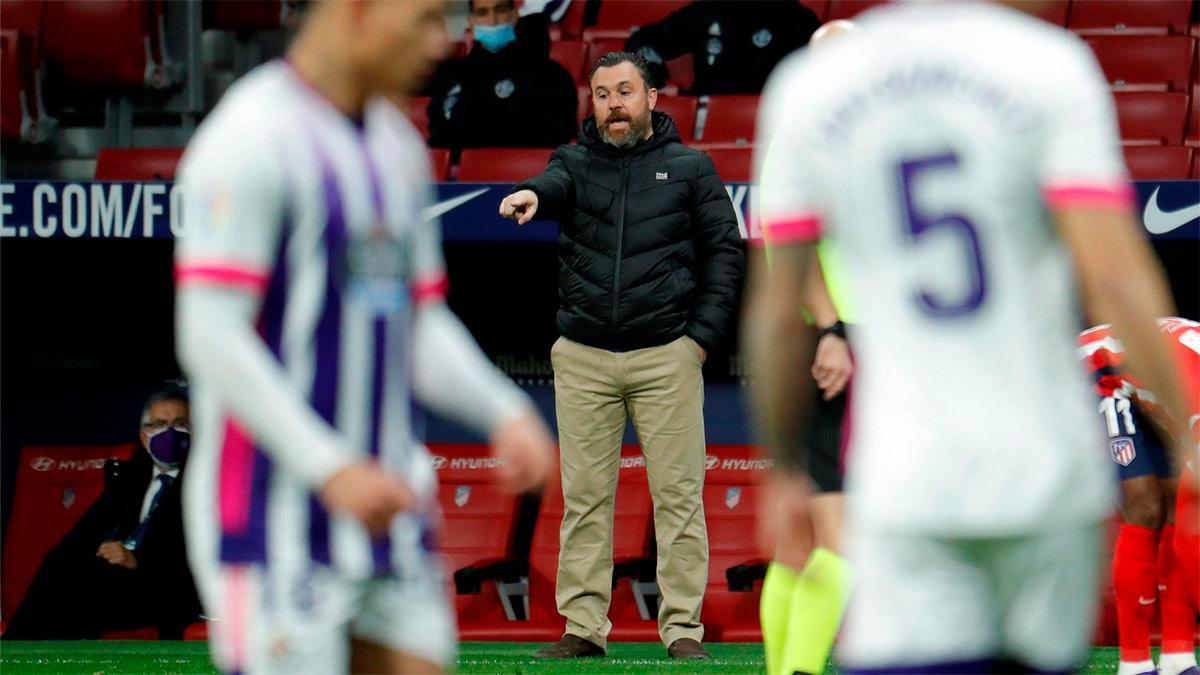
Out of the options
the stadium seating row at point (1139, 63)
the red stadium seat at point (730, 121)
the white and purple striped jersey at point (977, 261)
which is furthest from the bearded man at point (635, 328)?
the white and purple striped jersey at point (977, 261)

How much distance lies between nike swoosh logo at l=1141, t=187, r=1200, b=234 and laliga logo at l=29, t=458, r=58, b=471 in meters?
5.39

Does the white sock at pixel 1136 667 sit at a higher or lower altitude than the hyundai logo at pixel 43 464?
lower

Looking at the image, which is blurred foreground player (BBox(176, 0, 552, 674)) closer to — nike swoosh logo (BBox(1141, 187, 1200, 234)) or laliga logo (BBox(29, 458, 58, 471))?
nike swoosh logo (BBox(1141, 187, 1200, 234))

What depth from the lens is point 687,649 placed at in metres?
7.32

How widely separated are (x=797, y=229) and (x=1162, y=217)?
6.16m

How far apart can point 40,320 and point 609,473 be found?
4.25 metres

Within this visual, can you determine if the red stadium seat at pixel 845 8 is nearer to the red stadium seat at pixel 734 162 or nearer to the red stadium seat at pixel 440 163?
the red stadium seat at pixel 734 162

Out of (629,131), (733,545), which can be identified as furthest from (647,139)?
(733,545)

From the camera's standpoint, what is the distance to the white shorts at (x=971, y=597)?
2354 millimetres

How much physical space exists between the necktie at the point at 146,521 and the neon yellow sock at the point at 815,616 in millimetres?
4811

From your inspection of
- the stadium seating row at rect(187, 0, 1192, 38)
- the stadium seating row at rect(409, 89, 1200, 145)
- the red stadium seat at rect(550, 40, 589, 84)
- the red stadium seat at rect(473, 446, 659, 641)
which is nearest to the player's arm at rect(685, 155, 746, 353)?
the red stadium seat at rect(473, 446, 659, 641)

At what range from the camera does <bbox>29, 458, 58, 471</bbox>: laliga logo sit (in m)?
9.99

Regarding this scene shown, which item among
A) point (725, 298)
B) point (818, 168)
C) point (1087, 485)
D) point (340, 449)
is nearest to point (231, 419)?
point (340, 449)

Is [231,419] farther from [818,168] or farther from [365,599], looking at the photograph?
[818,168]
